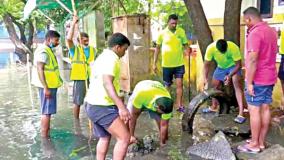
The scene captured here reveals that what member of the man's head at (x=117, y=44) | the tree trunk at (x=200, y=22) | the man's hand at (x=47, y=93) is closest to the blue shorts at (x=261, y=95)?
the man's head at (x=117, y=44)

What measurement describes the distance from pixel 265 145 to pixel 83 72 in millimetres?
3747

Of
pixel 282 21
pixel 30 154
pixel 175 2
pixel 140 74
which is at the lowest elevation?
pixel 30 154

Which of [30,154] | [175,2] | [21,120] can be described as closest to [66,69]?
[175,2]

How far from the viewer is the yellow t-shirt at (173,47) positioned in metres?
Result: 7.73

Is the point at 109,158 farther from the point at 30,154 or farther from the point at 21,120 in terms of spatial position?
the point at 21,120

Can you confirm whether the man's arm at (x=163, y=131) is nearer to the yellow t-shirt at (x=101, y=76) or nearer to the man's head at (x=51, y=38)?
the yellow t-shirt at (x=101, y=76)

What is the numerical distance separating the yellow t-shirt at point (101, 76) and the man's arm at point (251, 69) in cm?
160

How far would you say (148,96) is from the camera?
526cm

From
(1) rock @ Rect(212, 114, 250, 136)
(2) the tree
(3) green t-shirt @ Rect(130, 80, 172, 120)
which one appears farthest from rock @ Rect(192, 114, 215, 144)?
(2) the tree

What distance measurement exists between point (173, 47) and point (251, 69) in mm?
3249

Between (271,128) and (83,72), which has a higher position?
(83,72)

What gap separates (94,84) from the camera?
439 centimetres

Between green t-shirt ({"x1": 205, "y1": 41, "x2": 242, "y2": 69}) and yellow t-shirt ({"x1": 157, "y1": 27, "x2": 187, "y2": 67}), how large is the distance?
118 centimetres

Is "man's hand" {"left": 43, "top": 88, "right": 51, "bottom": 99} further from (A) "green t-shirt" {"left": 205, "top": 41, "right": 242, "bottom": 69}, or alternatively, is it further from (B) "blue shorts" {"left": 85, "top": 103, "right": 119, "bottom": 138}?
(A) "green t-shirt" {"left": 205, "top": 41, "right": 242, "bottom": 69}
